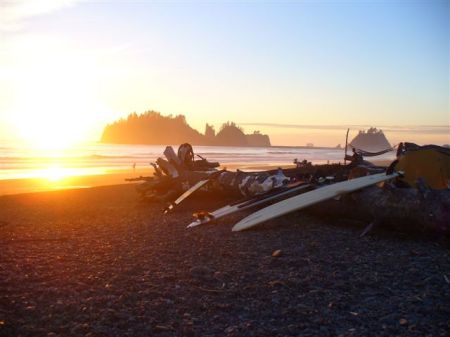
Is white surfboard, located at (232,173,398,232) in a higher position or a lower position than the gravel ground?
higher

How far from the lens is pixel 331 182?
9.48 meters

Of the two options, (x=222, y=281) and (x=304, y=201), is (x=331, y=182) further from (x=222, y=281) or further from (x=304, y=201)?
(x=222, y=281)

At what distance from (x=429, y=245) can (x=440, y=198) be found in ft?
2.24

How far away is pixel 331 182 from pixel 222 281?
523cm

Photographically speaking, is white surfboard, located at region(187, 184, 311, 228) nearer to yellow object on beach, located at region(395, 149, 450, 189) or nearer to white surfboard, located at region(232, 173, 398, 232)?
white surfboard, located at region(232, 173, 398, 232)

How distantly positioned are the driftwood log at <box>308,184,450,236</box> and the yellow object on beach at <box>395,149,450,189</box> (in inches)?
123

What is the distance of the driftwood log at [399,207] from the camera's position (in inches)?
246

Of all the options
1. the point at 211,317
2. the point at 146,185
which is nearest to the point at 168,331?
the point at 211,317

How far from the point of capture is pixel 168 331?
3.65m

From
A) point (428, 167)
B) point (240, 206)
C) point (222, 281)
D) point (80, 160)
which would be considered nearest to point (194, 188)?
point (240, 206)

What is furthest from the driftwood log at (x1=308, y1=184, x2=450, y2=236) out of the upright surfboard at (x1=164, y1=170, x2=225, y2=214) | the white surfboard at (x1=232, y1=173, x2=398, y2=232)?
the upright surfboard at (x1=164, y1=170, x2=225, y2=214)

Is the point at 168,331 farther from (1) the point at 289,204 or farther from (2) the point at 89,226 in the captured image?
(2) the point at 89,226

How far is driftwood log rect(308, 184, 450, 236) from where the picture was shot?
625cm

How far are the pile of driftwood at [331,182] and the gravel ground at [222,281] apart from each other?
12.5 inches
